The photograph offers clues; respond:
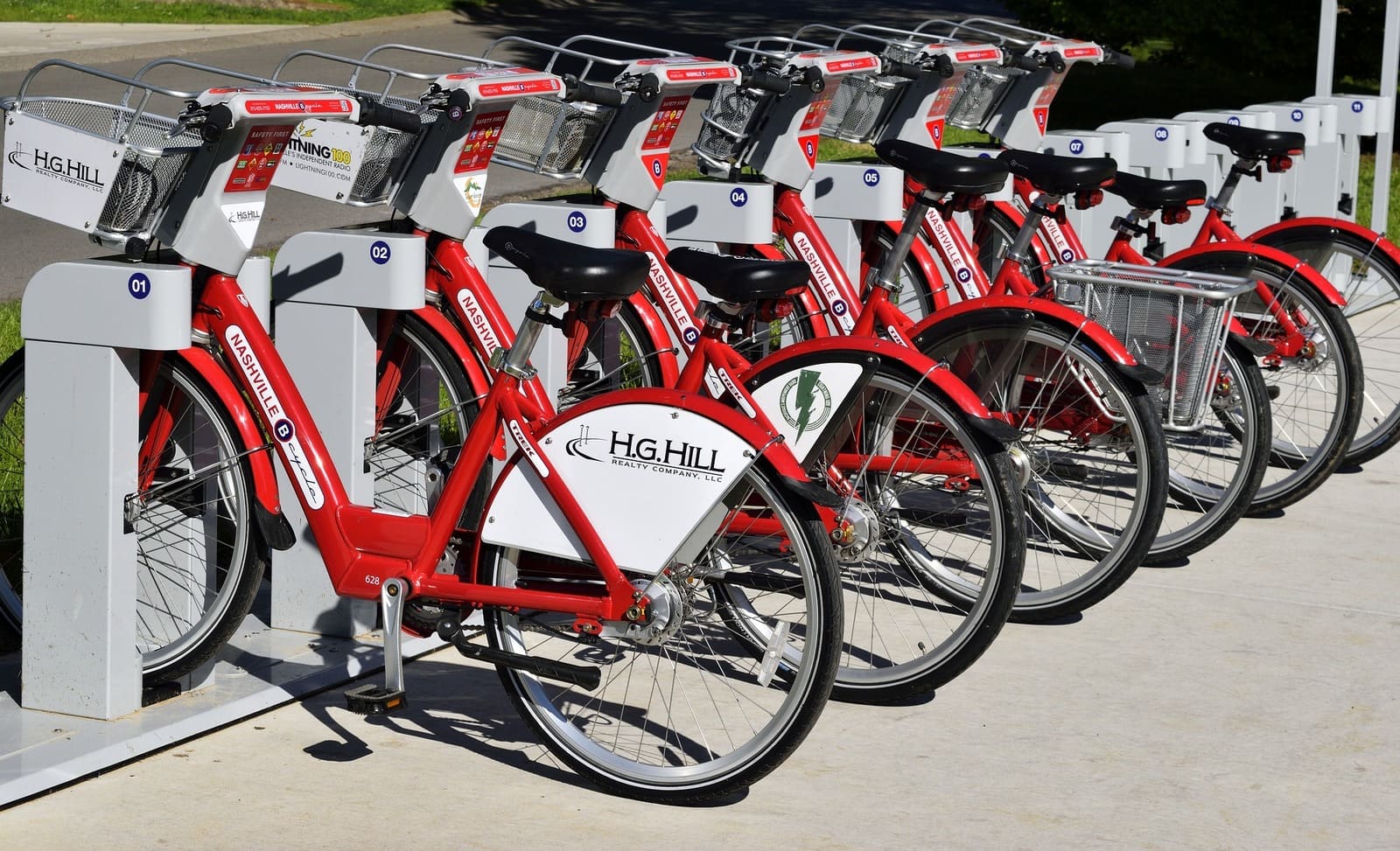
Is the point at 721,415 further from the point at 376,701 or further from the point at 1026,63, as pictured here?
the point at 1026,63

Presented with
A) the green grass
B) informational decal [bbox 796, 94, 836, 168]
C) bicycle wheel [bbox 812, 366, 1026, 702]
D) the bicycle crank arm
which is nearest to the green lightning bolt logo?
bicycle wheel [bbox 812, 366, 1026, 702]

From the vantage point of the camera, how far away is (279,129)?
13.6 feet

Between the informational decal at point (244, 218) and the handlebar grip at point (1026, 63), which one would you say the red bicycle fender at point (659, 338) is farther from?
the handlebar grip at point (1026, 63)

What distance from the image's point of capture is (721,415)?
3807 millimetres

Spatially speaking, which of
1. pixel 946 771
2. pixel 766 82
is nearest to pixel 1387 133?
pixel 766 82

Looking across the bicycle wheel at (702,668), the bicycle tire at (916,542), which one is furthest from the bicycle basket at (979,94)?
the bicycle wheel at (702,668)

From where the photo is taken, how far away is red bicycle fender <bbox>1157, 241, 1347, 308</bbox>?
613 centimetres

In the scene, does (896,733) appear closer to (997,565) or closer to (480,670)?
(997,565)

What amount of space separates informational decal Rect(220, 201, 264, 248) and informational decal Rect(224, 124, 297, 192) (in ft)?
0.12

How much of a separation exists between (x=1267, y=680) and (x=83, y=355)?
114 inches

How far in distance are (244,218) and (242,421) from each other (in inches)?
17.4

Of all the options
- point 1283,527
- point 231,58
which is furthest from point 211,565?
point 231,58

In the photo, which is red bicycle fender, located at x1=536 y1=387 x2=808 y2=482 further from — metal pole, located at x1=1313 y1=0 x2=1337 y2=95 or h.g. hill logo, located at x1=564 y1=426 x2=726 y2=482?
metal pole, located at x1=1313 y1=0 x2=1337 y2=95

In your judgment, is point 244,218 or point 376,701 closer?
point 376,701
